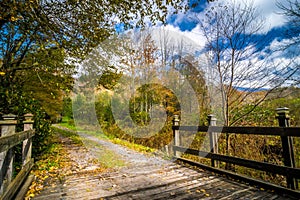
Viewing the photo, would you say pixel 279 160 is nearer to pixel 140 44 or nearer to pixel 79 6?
pixel 79 6

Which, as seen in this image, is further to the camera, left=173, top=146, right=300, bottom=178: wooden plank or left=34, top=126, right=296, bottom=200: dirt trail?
left=34, top=126, right=296, bottom=200: dirt trail

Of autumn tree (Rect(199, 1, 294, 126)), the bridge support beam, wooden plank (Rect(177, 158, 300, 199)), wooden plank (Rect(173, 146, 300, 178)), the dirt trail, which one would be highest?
autumn tree (Rect(199, 1, 294, 126))

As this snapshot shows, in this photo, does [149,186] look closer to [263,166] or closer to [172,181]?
[172,181]

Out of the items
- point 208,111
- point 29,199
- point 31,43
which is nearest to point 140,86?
point 208,111

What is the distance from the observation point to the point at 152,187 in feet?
9.42

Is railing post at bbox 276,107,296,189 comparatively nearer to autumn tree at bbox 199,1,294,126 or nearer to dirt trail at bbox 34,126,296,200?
dirt trail at bbox 34,126,296,200

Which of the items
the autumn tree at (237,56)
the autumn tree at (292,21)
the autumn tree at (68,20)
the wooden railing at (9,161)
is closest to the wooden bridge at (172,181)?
the wooden railing at (9,161)

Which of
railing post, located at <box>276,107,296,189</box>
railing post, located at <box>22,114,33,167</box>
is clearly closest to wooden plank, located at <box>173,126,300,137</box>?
railing post, located at <box>276,107,296,189</box>

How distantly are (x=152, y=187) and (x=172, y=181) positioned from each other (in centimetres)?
43

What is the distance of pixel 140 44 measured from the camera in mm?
11750

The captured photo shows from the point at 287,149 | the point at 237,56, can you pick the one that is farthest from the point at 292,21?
the point at 287,149

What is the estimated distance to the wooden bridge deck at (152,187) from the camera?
2527 millimetres

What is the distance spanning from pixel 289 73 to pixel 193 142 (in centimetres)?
426

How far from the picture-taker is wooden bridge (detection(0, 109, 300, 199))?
7.97ft
